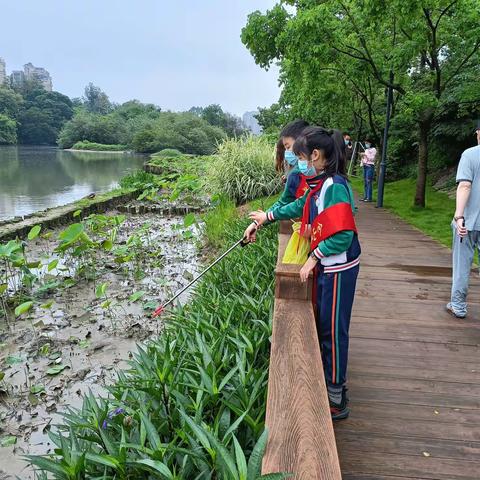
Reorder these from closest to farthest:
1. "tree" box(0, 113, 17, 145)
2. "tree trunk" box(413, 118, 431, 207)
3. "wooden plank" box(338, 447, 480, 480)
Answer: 1. "wooden plank" box(338, 447, 480, 480)
2. "tree trunk" box(413, 118, 431, 207)
3. "tree" box(0, 113, 17, 145)

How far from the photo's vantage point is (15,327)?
4.45 metres

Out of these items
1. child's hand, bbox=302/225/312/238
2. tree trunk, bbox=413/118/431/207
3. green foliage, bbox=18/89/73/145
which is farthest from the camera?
green foliage, bbox=18/89/73/145

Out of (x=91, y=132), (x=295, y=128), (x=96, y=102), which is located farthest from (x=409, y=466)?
(x=96, y=102)

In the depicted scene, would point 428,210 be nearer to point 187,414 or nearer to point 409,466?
point 409,466

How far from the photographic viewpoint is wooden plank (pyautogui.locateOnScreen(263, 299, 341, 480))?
123 centimetres

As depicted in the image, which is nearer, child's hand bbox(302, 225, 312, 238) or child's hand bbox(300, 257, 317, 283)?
child's hand bbox(300, 257, 317, 283)

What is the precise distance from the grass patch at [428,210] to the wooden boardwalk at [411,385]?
9.17 ft

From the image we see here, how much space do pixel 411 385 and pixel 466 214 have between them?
134cm

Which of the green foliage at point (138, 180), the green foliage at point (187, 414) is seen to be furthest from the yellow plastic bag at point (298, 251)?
the green foliage at point (138, 180)

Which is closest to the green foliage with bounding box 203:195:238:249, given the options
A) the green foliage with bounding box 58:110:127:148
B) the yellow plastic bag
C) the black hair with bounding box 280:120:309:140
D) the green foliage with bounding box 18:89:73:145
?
the black hair with bounding box 280:120:309:140

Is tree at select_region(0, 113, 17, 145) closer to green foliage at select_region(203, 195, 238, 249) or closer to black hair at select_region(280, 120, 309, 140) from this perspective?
green foliage at select_region(203, 195, 238, 249)

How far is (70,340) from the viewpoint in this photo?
4.11 m

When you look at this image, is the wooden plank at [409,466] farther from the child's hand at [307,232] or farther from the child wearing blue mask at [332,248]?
the child's hand at [307,232]

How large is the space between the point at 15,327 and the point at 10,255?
3.27 ft
